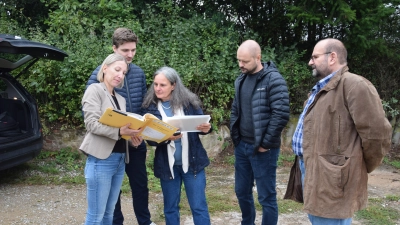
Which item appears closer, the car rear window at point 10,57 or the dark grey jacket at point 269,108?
the dark grey jacket at point 269,108

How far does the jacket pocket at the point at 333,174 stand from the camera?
2.51 m

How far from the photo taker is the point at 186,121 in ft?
10.2

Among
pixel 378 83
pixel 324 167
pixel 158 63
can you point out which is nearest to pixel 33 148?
pixel 158 63

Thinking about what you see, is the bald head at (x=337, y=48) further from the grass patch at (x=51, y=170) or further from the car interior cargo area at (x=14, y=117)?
the car interior cargo area at (x=14, y=117)

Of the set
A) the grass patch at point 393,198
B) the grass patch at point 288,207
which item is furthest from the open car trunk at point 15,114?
the grass patch at point 393,198

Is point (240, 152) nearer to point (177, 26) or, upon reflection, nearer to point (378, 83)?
point (177, 26)

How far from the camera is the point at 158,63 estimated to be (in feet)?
21.1

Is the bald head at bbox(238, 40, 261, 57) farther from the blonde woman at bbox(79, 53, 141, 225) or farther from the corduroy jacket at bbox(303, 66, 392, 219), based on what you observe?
the blonde woman at bbox(79, 53, 141, 225)

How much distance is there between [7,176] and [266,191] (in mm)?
4103

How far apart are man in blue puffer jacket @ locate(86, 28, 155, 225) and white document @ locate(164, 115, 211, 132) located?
53 cm

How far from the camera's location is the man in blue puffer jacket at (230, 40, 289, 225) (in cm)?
341

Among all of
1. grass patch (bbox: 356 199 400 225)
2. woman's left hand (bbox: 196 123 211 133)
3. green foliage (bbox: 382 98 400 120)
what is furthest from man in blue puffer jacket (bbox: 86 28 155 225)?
green foliage (bbox: 382 98 400 120)

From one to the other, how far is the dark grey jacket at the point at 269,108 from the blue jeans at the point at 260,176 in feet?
0.48

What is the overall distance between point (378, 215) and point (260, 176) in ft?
6.16
